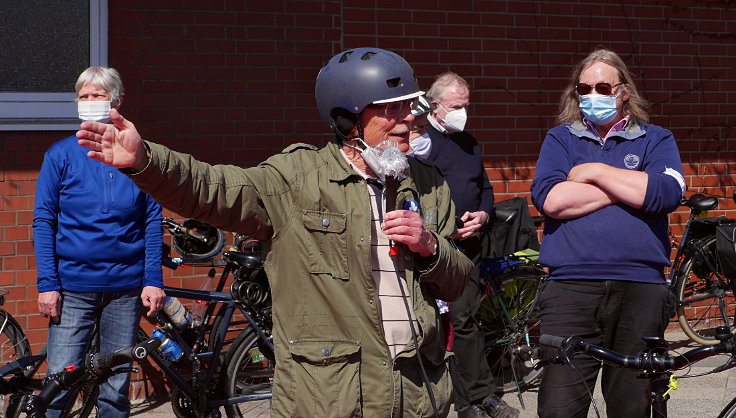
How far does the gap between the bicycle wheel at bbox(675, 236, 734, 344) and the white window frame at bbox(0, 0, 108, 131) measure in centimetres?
478

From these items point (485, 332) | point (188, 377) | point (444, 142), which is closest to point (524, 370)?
point (485, 332)

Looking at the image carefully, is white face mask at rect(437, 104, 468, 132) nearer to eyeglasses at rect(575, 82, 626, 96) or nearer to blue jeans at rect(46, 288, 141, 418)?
eyeglasses at rect(575, 82, 626, 96)

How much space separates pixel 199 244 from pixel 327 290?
123 inches

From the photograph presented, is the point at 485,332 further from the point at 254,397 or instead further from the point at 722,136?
the point at 722,136

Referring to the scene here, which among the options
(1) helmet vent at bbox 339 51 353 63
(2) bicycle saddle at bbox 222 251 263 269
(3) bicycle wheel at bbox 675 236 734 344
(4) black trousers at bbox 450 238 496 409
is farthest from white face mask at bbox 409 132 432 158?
(3) bicycle wheel at bbox 675 236 734 344

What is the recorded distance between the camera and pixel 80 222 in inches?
191

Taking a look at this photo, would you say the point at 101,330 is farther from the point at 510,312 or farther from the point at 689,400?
the point at 689,400

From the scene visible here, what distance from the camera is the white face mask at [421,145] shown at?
230 inches

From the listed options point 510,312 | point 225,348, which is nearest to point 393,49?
point 510,312

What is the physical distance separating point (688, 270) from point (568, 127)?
3872 millimetres

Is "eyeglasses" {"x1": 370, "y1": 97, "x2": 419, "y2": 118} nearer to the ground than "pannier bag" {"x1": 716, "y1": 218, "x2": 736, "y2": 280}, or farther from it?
farther from it

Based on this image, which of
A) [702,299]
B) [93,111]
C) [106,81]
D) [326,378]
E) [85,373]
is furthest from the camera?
[702,299]

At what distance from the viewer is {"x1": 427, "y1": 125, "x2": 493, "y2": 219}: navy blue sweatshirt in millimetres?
6109

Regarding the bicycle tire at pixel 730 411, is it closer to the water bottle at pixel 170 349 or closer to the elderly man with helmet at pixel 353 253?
the elderly man with helmet at pixel 353 253
